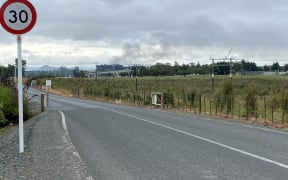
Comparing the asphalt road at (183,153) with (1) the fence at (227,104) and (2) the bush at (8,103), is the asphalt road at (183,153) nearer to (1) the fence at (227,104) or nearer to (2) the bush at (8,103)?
(1) the fence at (227,104)

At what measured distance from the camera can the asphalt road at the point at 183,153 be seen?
7.53 metres

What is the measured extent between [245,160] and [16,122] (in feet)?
51.8

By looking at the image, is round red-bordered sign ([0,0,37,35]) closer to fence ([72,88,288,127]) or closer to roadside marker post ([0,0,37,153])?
roadside marker post ([0,0,37,153])

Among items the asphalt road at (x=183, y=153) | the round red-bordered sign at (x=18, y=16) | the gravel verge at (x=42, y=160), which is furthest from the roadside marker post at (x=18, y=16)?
the asphalt road at (x=183, y=153)

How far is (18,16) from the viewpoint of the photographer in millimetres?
8773

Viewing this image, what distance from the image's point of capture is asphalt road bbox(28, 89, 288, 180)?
7527mm

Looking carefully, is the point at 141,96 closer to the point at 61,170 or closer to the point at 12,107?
the point at 12,107

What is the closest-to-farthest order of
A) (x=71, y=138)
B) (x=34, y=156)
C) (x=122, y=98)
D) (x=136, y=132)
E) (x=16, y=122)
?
(x=34, y=156) < (x=71, y=138) < (x=136, y=132) < (x=16, y=122) < (x=122, y=98)

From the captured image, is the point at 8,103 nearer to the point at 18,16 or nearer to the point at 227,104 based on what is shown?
the point at 227,104

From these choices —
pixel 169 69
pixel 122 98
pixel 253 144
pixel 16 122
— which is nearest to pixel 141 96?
pixel 122 98

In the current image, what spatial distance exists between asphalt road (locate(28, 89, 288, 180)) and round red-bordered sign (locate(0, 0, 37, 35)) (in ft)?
10.0

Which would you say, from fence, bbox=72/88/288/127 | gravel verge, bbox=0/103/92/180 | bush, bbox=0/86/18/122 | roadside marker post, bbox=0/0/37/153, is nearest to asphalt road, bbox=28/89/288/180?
gravel verge, bbox=0/103/92/180

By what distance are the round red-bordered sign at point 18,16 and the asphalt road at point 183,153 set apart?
10.0 feet

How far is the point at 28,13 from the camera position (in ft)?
28.9
